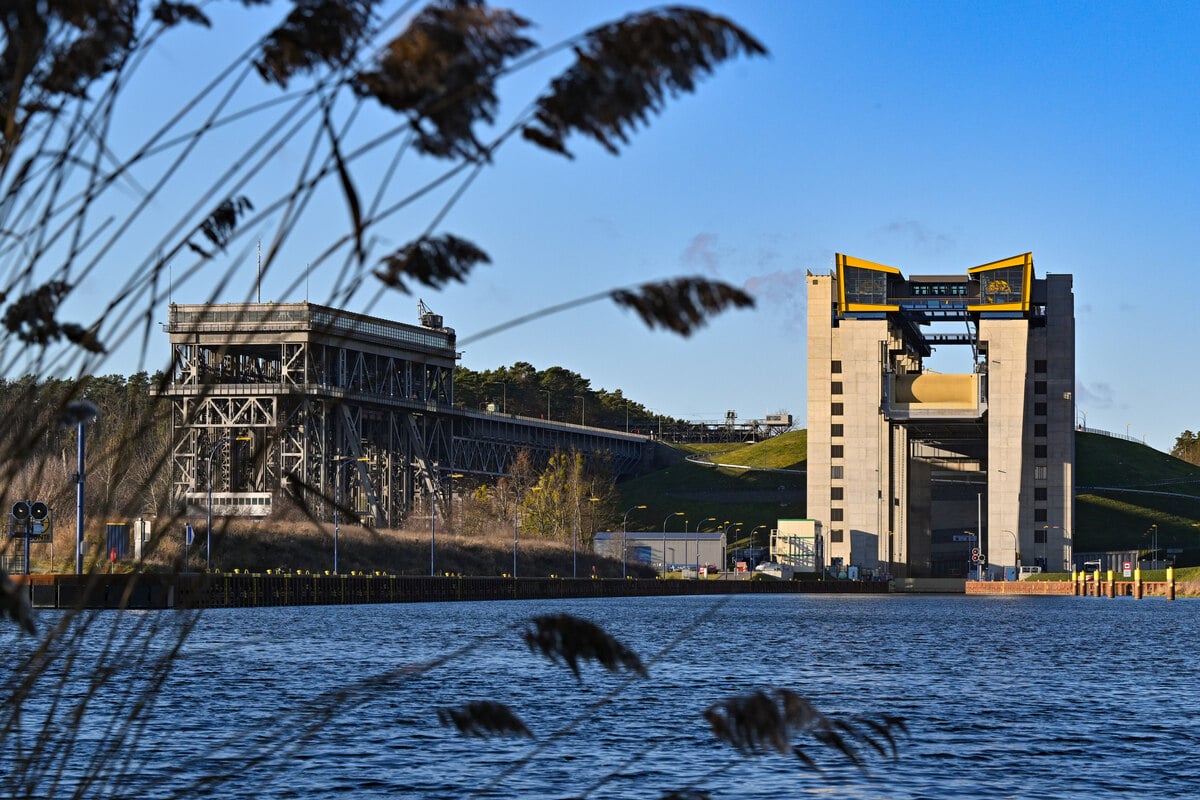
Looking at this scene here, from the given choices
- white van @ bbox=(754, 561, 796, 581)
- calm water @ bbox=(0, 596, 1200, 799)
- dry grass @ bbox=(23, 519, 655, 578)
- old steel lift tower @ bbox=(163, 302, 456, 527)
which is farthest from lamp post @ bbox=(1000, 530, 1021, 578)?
calm water @ bbox=(0, 596, 1200, 799)

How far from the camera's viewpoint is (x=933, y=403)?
152 metres

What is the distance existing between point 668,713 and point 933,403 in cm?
12300

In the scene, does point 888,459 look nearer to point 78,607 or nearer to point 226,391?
point 226,391

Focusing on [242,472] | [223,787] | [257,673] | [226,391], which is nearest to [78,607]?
[242,472]

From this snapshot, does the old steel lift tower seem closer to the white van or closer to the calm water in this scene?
the white van

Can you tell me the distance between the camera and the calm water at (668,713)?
22594 millimetres

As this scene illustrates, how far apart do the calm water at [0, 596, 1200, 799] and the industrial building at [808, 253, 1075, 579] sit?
7927 cm

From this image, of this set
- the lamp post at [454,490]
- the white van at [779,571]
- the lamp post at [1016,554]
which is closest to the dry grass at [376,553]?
the lamp post at [454,490]

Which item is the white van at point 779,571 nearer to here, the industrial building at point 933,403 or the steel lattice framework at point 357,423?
the industrial building at point 933,403

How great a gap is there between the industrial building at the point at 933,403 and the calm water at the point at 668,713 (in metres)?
79.3

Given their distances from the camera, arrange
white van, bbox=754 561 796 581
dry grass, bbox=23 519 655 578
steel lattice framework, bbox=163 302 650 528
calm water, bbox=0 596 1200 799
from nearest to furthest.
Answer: calm water, bbox=0 596 1200 799 → dry grass, bbox=23 519 655 578 → steel lattice framework, bbox=163 302 650 528 → white van, bbox=754 561 796 581

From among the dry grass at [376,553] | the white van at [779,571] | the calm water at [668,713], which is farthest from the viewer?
the white van at [779,571]

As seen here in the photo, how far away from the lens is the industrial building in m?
147

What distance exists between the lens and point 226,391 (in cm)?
13350
